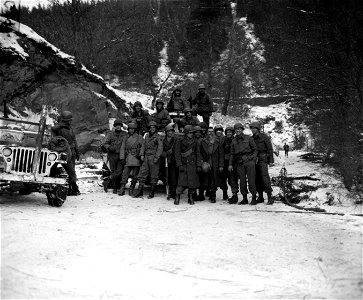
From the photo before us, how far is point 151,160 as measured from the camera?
32.3 ft

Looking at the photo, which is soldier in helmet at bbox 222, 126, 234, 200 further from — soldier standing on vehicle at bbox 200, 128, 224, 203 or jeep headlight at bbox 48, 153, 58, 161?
jeep headlight at bbox 48, 153, 58, 161

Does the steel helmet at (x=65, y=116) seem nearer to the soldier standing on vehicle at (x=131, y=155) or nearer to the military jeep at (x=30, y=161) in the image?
the military jeep at (x=30, y=161)

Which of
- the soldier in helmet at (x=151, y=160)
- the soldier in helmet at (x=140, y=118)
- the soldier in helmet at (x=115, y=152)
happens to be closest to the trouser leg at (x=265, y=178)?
the soldier in helmet at (x=151, y=160)

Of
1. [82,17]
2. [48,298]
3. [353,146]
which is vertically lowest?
[48,298]

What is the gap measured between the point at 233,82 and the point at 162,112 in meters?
25.5

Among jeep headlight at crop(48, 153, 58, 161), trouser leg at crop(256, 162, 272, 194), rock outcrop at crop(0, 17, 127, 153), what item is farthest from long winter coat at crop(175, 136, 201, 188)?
rock outcrop at crop(0, 17, 127, 153)

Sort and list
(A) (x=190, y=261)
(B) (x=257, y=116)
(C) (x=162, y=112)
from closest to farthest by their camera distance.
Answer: (A) (x=190, y=261), (C) (x=162, y=112), (B) (x=257, y=116)

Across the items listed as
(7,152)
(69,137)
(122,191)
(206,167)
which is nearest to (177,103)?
(206,167)

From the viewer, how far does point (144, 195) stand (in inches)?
402

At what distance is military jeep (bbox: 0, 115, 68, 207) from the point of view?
24.3 ft

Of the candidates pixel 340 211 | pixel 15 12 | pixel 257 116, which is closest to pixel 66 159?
pixel 340 211

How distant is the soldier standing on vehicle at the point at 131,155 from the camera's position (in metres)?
10.0

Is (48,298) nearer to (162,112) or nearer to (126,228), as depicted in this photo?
(126,228)

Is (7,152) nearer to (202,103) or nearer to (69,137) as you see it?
(69,137)
